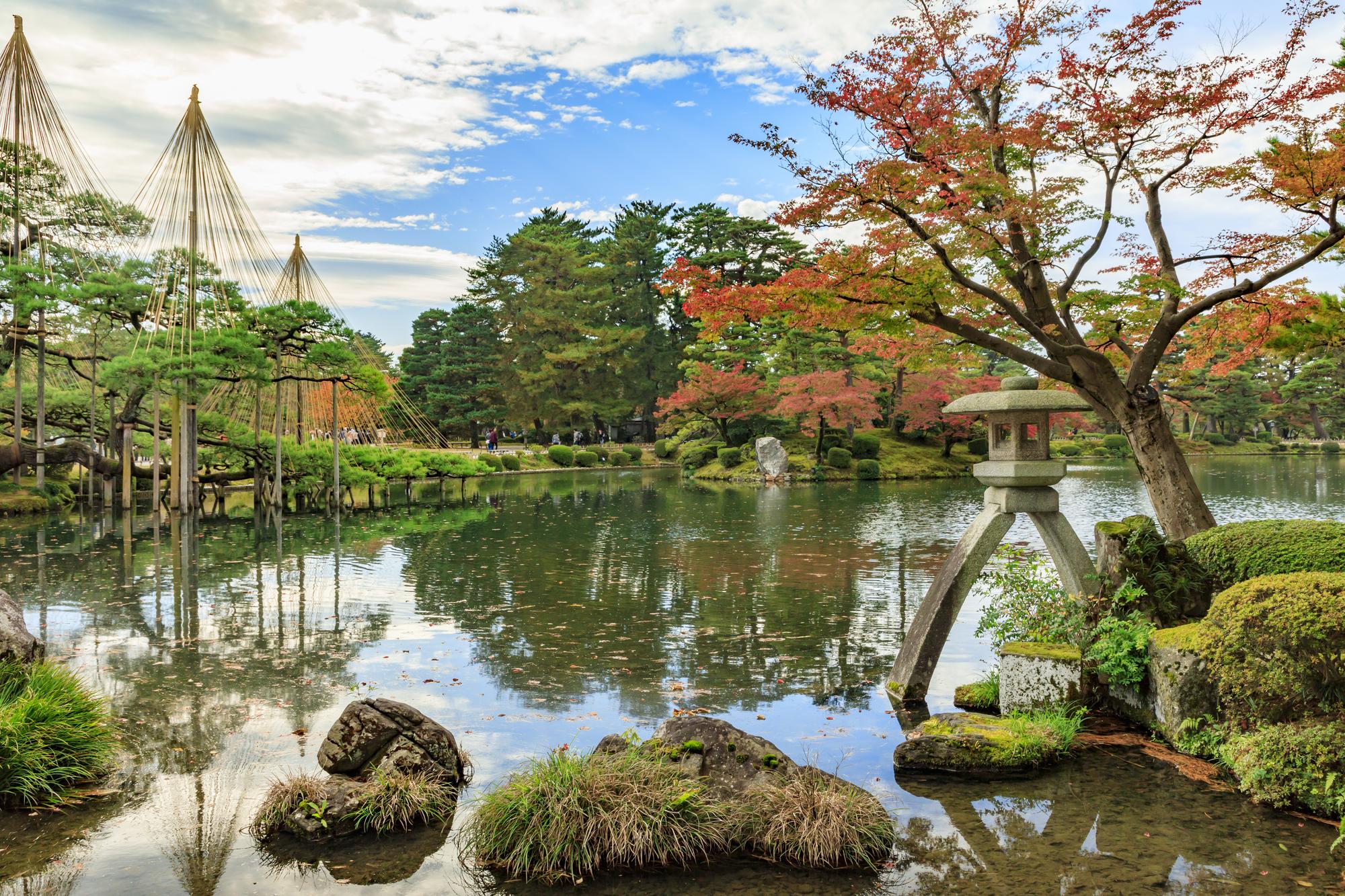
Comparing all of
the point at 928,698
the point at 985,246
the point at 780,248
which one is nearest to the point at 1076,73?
the point at 985,246

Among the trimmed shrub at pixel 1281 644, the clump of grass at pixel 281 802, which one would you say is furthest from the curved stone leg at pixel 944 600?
the clump of grass at pixel 281 802

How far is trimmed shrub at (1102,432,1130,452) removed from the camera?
45062 mm

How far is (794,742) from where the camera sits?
18.0ft

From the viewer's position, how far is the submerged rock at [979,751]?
501 centimetres

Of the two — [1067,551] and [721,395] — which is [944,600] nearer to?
[1067,551]

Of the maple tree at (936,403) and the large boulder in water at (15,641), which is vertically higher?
the maple tree at (936,403)

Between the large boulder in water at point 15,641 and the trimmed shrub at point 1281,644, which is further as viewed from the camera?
the large boulder in water at point 15,641

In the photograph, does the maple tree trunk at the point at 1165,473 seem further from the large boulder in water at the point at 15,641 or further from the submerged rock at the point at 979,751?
the large boulder in water at the point at 15,641

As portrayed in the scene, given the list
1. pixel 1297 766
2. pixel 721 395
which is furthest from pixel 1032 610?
pixel 721 395

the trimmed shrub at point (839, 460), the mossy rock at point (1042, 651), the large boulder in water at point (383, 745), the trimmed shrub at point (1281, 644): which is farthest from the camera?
the trimmed shrub at point (839, 460)

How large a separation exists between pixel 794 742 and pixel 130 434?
23095 millimetres

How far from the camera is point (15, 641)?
5.55 metres

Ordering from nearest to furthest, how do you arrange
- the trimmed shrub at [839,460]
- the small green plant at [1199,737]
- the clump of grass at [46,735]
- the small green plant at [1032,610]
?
1. the clump of grass at [46,735]
2. the small green plant at [1199,737]
3. the small green plant at [1032,610]
4. the trimmed shrub at [839,460]

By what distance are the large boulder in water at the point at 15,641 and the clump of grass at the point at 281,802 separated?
244 centimetres
